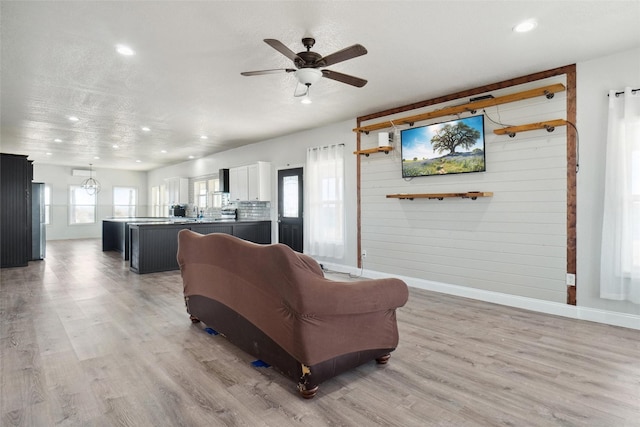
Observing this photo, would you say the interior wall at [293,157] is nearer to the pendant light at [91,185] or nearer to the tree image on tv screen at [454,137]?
the tree image on tv screen at [454,137]

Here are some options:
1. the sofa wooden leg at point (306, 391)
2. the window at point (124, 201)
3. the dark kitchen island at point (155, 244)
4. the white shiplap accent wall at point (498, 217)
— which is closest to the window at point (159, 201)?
the window at point (124, 201)

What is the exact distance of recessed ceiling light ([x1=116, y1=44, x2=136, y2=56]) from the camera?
3.19 m

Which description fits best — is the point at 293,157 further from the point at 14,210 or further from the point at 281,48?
the point at 14,210

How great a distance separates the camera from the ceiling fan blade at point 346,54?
2490 millimetres

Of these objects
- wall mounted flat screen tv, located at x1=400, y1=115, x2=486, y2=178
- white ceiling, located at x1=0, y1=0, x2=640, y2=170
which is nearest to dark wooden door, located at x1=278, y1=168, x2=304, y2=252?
white ceiling, located at x1=0, y1=0, x2=640, y2=170

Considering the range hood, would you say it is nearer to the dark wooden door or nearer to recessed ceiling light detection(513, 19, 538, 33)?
the dark wooden door

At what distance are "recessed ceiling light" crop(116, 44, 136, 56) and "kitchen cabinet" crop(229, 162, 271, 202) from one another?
4.17 m

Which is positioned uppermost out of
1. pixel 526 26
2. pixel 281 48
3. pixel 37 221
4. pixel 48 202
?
pixel 526 26

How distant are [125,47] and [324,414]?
3.53m

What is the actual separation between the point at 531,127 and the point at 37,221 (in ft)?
29.5

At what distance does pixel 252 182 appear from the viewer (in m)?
7.65

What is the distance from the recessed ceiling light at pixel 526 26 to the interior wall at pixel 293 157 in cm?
288

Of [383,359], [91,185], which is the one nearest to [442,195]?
[383,359]

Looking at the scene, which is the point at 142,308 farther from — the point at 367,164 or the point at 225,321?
the point at 367,164
